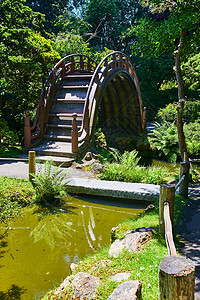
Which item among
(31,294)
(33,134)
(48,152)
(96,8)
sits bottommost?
(31,294)

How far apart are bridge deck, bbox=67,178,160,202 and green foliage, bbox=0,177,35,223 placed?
0.97 metres

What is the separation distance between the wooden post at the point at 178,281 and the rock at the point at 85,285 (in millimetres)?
1144

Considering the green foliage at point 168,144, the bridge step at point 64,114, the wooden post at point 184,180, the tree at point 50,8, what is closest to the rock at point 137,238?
the wooden post at point 184,180

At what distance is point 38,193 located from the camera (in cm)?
577

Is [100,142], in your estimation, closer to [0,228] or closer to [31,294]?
Answer: [0,228]

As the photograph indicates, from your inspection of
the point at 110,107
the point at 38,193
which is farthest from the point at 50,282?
the point at 110,107

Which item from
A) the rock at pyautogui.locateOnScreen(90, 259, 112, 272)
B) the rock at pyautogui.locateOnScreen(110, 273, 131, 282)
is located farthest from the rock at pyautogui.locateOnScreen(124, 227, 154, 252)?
the rock at pyautogui.locateOnScreen(110, 273, 131, 282)

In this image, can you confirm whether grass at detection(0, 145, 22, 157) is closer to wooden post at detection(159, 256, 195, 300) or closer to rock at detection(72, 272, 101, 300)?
rock at detection(72, 272, 101, 300)

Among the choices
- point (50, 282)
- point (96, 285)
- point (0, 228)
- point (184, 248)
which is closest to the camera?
point (96, 285)

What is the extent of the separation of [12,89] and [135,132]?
26.7 feet

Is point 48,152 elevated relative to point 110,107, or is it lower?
lower

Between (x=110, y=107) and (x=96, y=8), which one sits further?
(x=96, y=8)

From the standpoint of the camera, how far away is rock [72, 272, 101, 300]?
2.59 metres

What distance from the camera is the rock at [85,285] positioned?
8.49 feet
